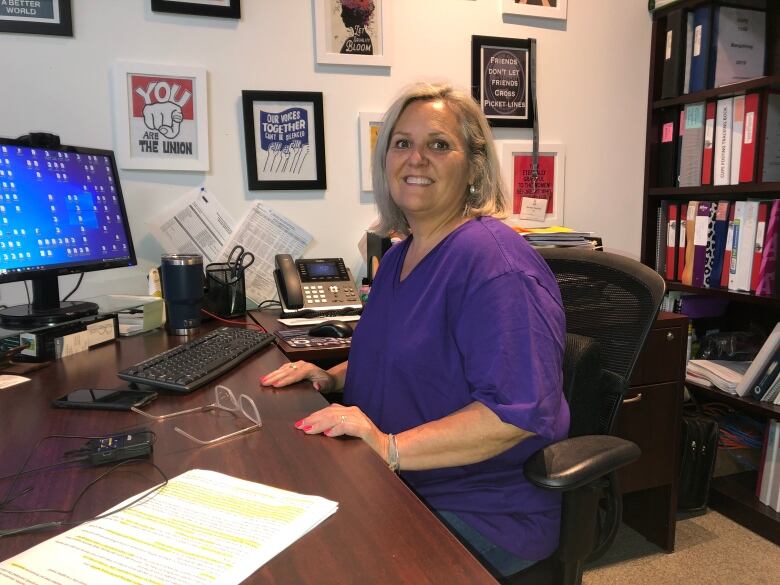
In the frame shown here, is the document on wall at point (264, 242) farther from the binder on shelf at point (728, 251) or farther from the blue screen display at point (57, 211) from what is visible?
the binder on shelf at point (728, 251)

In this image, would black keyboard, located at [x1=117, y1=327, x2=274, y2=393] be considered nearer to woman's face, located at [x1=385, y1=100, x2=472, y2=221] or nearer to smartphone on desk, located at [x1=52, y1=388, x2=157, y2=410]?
smartphone on desk, located at [x1=52, y1=388, x2=157, y2=410]

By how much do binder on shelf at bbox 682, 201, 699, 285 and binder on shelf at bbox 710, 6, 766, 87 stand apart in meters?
0.46

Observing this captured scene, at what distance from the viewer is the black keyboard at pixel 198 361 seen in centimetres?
107

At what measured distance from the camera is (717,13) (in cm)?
210

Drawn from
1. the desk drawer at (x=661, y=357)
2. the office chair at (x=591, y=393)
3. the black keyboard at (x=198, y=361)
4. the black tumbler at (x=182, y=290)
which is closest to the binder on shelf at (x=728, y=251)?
the desk drawer at (x=661, y=357)

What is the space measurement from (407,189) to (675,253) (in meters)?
1.56

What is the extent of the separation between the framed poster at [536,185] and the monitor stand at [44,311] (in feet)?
5.08

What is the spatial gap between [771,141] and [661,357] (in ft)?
2.76

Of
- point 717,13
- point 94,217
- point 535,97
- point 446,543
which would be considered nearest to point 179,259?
point 94,217

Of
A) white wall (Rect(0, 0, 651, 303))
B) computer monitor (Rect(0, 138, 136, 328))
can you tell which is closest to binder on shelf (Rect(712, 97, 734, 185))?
white wall (Rect(0, 0, 651, 303))

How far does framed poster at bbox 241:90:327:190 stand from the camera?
1.95 metres

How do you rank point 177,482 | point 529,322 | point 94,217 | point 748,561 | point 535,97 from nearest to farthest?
1. point 177,482
2. point 529,322
3. point 94,217
4. point 748,561
5. point 535,97

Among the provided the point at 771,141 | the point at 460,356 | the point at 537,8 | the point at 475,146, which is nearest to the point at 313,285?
the point at 475,146

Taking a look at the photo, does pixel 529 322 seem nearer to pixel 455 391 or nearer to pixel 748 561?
pixel 455 391
